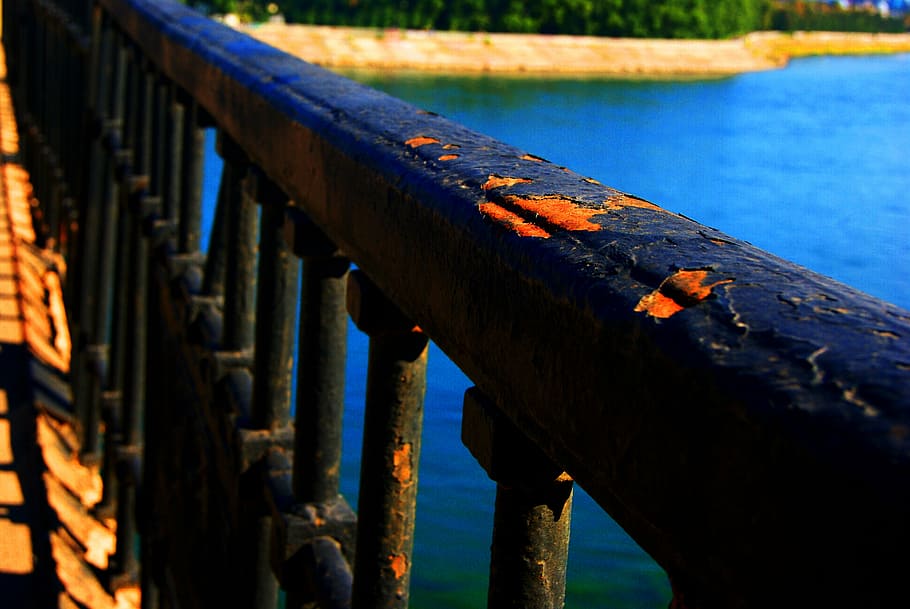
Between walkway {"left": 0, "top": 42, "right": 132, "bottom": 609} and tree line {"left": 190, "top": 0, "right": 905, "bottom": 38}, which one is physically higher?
tree line {"left": 190, "top": 0, "right": 905, "bottom": 38}

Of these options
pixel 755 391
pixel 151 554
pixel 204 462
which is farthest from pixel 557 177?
pixel 151 554

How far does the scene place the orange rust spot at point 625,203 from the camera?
2.42 ft

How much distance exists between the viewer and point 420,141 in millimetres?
1017

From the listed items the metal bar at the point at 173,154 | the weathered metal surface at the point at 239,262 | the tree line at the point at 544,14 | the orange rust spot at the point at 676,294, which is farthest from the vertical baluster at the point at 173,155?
the tree line at the point at 544,14

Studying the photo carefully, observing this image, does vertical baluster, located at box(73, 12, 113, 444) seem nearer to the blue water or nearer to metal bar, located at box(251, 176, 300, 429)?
the blue water

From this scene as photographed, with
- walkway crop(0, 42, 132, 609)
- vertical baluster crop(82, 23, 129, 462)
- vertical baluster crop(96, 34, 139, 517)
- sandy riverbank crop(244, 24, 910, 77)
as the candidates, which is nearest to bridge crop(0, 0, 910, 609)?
vertical baluster crop(96, 34, 139, 517)

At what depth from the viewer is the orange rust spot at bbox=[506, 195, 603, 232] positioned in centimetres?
70

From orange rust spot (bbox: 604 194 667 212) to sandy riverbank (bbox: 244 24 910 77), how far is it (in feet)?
34.1

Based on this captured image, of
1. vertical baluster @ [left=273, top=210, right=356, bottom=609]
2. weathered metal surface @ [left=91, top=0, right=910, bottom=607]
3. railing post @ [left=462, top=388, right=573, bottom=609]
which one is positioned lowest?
vertical baluster @ [left=273, top=210, right=356, bottom=609]

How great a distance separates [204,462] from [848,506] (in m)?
1.95

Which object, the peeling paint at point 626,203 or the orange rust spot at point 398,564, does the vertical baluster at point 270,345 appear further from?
the peeling paint at point 626,203

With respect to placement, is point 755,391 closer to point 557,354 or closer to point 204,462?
point 557,354

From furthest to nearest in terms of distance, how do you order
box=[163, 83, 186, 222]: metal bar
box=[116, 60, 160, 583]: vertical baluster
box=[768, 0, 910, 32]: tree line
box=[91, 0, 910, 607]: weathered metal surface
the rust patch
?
box=[768, 0, 910, 32]: tree line, box=[116, 60, 160, 583]: vertical baluster, box=[163, 83, 186, 222]: metal bar, the rust patch, box=[91, 0, 910, 607]: weathered metal surface

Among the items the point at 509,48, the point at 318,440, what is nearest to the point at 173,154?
the point at 318,440
